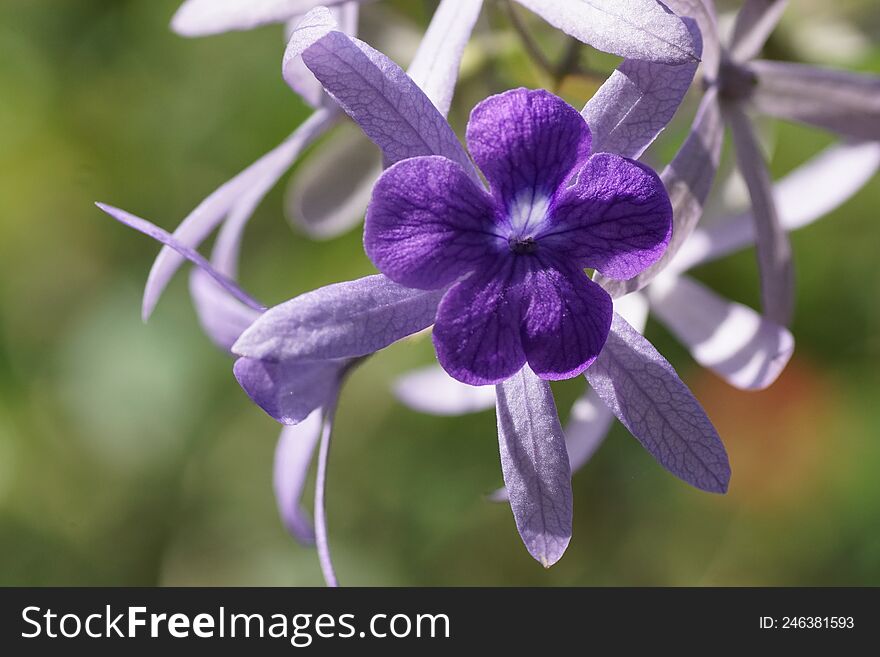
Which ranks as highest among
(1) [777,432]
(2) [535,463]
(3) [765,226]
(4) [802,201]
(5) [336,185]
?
(1) [777,432]

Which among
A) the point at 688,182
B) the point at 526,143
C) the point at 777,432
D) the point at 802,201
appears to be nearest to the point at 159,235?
the point at 526,143

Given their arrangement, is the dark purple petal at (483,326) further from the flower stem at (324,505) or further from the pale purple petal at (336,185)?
the pale purple petal at (336,185)

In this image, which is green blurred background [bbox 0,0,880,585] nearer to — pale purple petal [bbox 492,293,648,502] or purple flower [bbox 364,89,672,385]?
pale purple petal [bbox 492,293,648,502]

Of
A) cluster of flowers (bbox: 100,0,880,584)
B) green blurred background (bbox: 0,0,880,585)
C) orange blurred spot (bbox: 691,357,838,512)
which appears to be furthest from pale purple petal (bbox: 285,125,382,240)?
orange blurred spot (bbox: 691,357,838,512)

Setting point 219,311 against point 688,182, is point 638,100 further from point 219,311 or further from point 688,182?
point 219,311

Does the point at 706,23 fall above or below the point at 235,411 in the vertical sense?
below

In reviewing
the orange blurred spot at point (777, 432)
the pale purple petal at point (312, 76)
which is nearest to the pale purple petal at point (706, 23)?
the pale purple petal at point (312, 76)
